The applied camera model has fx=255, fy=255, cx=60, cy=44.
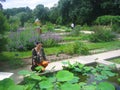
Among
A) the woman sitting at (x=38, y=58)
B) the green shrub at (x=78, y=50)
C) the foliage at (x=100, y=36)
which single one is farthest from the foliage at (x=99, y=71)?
the foliage at (x=100, y=36)

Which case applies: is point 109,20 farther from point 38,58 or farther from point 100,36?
point 38,58

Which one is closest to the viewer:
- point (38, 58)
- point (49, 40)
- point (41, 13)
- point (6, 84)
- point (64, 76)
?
point (6, 84)

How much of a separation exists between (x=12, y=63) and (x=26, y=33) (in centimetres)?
446

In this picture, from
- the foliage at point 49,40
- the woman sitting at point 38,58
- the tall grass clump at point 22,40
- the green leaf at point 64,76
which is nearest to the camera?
the green leaf at point 64,76

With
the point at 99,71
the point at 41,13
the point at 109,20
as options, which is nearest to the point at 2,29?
the point at 99,71

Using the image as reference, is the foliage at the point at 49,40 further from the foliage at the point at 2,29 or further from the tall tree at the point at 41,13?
the tall tree at the point at 41,13

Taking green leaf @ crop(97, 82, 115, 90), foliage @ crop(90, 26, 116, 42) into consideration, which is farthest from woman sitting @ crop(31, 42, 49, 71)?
foliage @ crop(90, 26, 116, 42)

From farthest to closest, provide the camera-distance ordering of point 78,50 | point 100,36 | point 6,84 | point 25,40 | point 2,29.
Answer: point 100,36, point 25,40, point 78,50, point 2,29, point 6,84

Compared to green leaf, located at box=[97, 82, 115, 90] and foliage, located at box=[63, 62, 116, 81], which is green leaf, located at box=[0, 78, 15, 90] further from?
foliage, located at box=[63, 62, 116, 81]

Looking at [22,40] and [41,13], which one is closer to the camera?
[22,40]

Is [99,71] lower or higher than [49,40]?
higher

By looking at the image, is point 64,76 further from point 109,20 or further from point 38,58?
point 109,20

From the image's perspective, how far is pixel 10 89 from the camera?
1182 millimetres

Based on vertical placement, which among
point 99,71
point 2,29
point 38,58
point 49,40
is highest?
point 2,29
